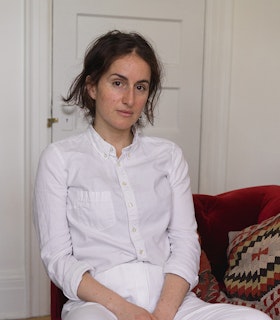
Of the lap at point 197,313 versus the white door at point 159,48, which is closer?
the lap at point 197,313

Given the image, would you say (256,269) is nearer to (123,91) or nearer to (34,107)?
(123,91)

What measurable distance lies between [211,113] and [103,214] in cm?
140

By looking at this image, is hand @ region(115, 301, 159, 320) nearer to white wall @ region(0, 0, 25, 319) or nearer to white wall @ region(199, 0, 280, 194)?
white wall @ region(0, 0, 25, 319)

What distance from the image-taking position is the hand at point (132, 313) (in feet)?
4.59

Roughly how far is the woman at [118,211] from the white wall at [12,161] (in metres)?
0.94

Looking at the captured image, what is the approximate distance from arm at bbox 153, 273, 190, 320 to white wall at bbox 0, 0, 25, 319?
4.19 ft

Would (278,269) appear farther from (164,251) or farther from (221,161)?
(221,161)

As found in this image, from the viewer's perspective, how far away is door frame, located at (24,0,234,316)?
2535 mm

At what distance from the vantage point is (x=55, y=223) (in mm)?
1541

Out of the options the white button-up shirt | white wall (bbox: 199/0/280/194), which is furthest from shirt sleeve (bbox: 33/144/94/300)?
white wall (bbox: 199/0/280/194)

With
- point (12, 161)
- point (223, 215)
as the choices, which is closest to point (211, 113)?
point (223, 215)

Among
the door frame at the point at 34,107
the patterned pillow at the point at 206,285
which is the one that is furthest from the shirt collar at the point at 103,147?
the door frame at the point at 34,107

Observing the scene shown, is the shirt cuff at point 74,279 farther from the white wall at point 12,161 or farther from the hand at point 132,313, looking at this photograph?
the white wall at point 12,161

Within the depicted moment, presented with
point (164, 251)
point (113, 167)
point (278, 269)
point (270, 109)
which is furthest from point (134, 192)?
point (270, 109)
